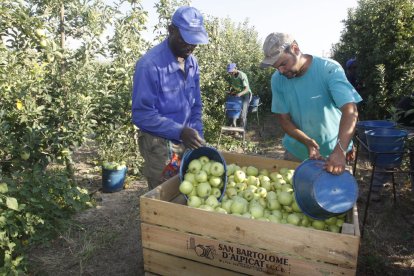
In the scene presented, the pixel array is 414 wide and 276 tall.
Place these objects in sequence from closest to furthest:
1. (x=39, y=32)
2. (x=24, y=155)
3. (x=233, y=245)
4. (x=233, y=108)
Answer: (x=233, y=245) → (x=24, y=155) → (x=39, y=32) → (x=233, y=108)

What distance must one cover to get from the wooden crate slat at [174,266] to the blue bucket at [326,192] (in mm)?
650

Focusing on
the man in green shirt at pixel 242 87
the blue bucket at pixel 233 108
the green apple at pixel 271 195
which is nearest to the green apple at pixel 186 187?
the green apple at pixel 271 195

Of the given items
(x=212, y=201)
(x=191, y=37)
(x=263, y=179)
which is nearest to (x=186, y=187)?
(x=212, y=201)

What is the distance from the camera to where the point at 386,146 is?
12.6ft

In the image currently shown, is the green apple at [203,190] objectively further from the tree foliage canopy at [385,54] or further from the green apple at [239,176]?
the tree foliage canopy at [385,54]

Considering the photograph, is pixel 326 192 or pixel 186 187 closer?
pixel 326 192

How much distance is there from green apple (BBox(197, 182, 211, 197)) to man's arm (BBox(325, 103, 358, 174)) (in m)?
0.83

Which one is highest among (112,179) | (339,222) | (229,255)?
(339,222)

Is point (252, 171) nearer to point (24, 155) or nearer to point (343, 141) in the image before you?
point (343, 141)

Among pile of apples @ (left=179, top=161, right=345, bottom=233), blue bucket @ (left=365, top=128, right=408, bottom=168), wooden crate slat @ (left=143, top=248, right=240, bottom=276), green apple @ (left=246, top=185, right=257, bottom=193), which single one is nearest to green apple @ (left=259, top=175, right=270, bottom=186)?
pile of apples @ (left=179, top=161, right=345, bottom=233)

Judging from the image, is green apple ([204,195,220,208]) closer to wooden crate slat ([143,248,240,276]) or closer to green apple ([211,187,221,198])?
green apple ([211,187,221,198])

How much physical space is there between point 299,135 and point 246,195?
0.71 metres

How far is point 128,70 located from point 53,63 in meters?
1.24

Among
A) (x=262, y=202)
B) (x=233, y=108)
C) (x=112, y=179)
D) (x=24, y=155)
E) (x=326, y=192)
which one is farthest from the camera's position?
(x=233, y=108)
